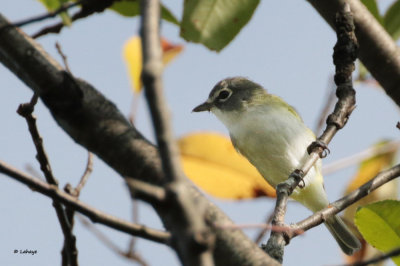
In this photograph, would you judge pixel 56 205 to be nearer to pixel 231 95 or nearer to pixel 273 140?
pixel 273 140

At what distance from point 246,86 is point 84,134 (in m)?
4.22

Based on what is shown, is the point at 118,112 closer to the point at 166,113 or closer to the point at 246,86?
the point at 166,113

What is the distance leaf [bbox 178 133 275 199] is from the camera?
2.14 metres

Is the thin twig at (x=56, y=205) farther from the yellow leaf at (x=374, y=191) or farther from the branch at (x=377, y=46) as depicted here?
the branch at (x=377, y=46)

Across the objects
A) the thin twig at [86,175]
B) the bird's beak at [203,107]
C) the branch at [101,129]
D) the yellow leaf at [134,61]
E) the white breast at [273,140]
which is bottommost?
the branch at [101,129]

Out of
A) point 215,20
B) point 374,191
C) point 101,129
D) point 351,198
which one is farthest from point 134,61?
point 374,191

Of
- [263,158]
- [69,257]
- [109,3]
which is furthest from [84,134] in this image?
[263,158]

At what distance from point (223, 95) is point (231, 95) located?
0.08 meters

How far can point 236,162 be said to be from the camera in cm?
234

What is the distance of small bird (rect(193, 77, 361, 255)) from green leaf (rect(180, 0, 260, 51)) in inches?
94.8

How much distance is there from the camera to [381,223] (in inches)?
86.8

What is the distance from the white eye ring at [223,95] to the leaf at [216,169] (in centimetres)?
314

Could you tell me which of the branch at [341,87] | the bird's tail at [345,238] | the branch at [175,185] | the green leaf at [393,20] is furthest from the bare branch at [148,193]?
the bird's tail at [345,238]

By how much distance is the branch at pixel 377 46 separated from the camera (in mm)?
3127
